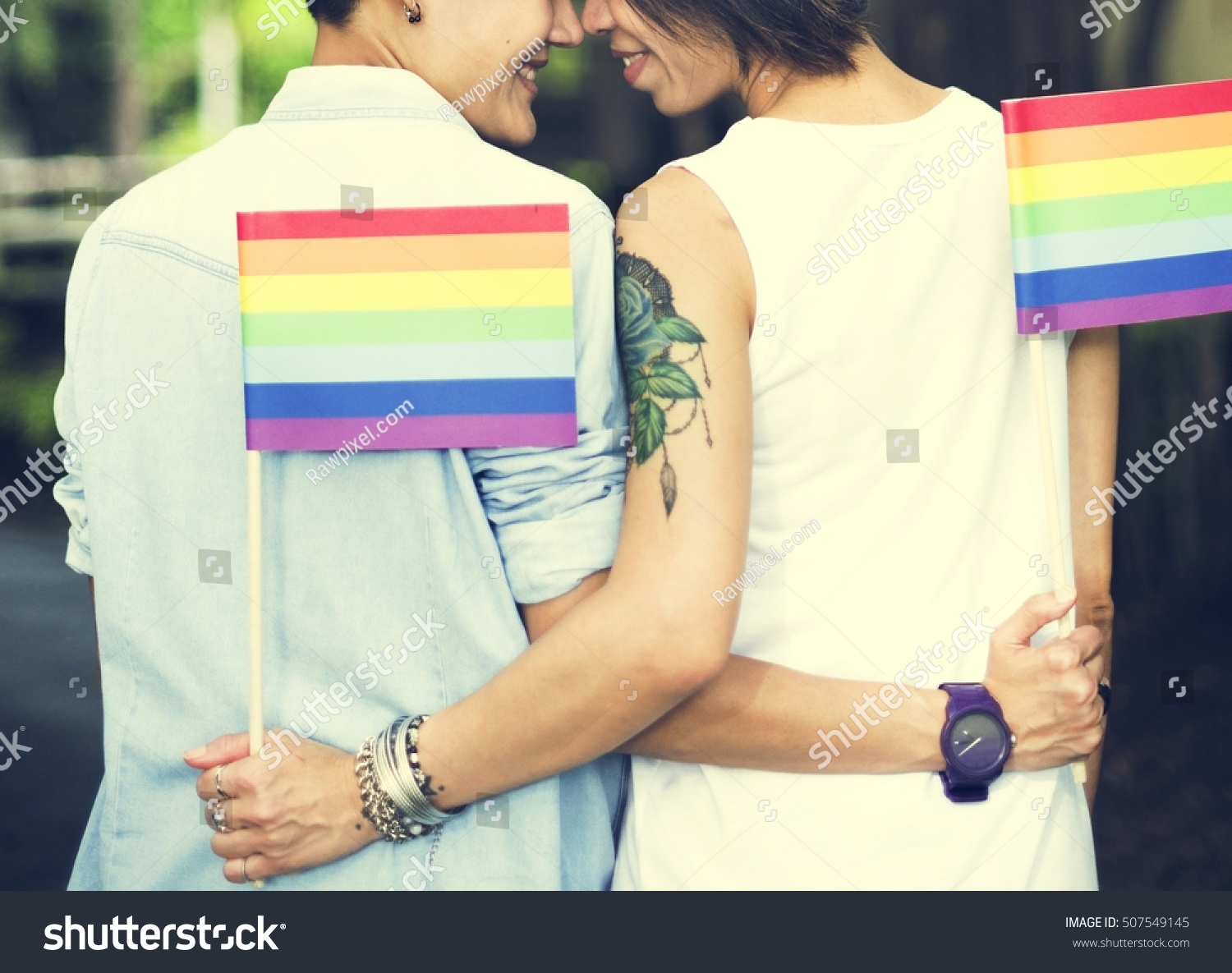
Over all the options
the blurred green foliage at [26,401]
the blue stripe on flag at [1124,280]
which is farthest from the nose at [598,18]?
the blurred green foliage at [26,401]

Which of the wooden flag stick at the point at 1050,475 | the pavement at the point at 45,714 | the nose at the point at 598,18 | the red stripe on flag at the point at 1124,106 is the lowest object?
the pavement at the point at 45,714

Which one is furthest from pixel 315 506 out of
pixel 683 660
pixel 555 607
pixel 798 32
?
pixel 798 32

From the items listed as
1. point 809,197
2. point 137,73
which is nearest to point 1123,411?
point 809,197

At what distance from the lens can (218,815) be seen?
1.96 metres

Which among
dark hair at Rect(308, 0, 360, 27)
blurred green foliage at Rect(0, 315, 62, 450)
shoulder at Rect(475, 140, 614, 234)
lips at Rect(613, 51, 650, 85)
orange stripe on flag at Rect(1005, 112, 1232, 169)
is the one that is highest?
blurred green foliage at Rect(0, 315, 62, 450)

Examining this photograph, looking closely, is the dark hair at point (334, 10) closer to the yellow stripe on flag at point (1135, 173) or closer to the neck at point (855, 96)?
the neck at point (855, 96)

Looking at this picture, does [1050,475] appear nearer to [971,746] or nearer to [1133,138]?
[971,746]

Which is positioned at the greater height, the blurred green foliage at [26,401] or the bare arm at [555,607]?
the blurred green foliage at [26,401]

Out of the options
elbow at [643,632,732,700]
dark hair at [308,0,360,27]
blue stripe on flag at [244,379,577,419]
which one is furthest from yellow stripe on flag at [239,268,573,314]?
elbow at [643,632,732,700]

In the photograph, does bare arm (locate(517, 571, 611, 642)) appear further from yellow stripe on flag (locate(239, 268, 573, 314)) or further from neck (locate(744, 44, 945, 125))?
neck (locate(744, 44, 945, 125))

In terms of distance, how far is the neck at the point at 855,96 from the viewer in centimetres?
185

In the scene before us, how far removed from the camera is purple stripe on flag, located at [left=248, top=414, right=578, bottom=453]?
1.85 meters

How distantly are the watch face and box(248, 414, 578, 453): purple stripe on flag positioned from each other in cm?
71
